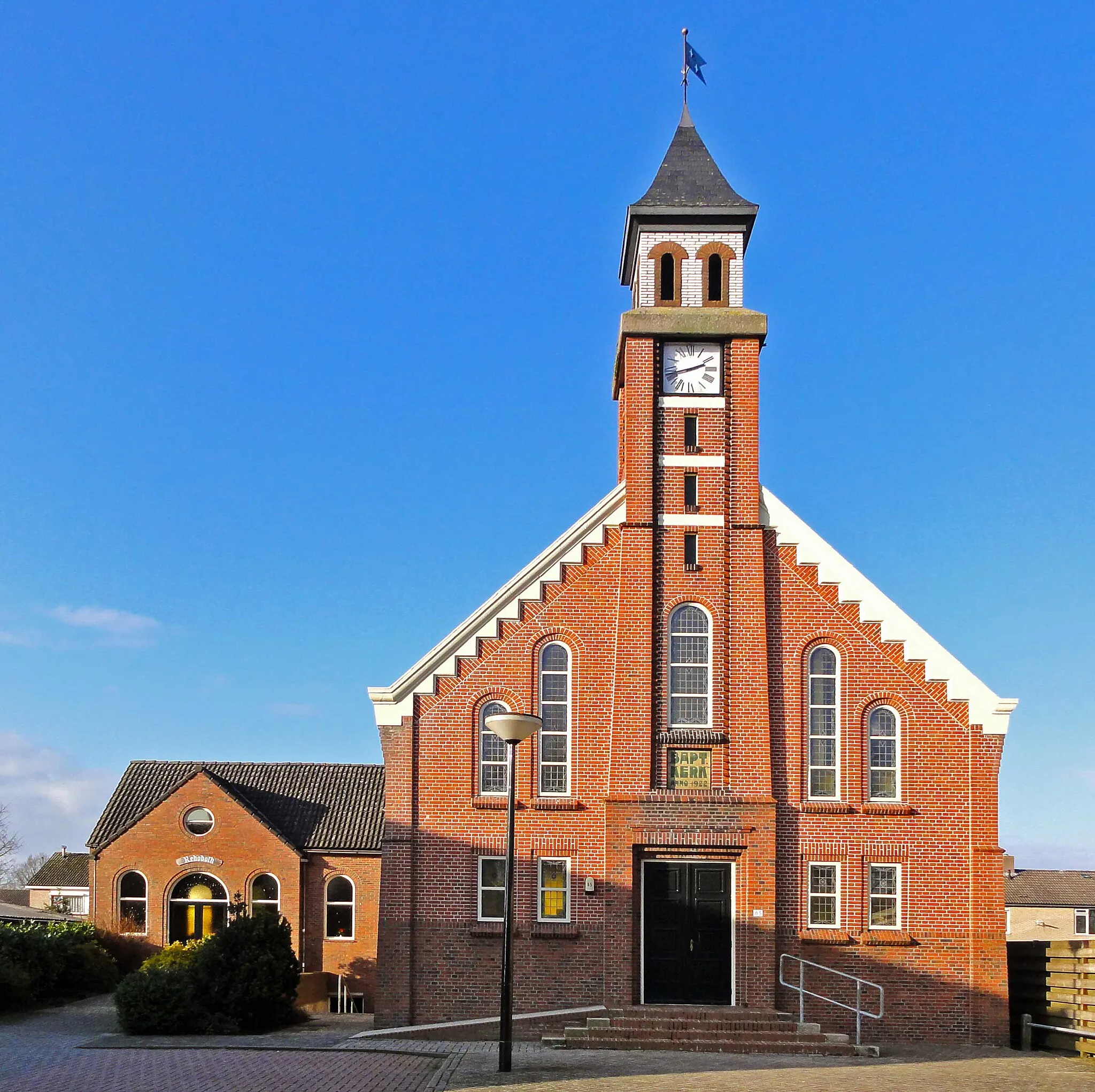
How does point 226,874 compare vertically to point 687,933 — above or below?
below

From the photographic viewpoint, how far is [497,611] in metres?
25.6

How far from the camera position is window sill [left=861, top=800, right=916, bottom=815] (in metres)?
24.8

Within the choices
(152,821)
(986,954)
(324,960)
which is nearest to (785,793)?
(986,954)

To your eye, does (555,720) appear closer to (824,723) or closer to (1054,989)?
(824,723)

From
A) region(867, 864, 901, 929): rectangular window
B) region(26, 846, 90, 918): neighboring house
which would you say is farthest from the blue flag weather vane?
region(26, 846, 90, 918): neighboring house

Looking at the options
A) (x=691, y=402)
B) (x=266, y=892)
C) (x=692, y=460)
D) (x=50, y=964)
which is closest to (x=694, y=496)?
(x=692, y=460)

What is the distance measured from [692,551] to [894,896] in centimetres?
740

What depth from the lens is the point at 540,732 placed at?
25.4 m

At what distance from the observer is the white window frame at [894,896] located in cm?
2456

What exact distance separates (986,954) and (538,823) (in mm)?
8434

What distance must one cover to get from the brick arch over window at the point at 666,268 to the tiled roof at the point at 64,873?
146 ft

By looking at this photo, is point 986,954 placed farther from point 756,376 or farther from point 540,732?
point 756,376

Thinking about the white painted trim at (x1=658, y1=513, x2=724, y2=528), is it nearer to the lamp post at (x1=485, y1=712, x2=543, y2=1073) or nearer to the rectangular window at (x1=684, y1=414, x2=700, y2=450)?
the rectangular window at (x1=684, y1=414, x2=700, y2=450)

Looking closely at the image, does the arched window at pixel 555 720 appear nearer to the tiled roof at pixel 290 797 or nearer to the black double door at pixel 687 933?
the black double door at pixel 687 933
